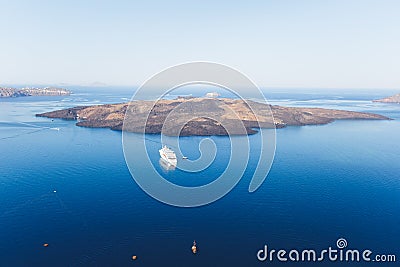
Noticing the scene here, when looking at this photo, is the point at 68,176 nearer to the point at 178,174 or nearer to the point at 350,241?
the point at 178,174

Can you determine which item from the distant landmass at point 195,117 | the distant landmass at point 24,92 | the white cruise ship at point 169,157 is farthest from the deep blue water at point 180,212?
the distant landmass at point 24,92

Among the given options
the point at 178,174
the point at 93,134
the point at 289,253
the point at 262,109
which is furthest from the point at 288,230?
the point at 262,109

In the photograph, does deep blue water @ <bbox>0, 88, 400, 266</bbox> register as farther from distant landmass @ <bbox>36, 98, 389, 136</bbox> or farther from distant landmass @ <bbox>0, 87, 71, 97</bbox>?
distant landmass @ <bbox>0, 87, 71, 97</bbox>

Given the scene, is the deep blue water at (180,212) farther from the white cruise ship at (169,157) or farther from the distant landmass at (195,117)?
the distant landmass at (195,117)

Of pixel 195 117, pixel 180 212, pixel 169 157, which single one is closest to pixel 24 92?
pixel 195 117

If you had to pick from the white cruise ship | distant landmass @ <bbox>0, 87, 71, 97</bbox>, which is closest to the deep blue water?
the white cruise ship

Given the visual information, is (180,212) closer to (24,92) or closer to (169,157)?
(169,157)
